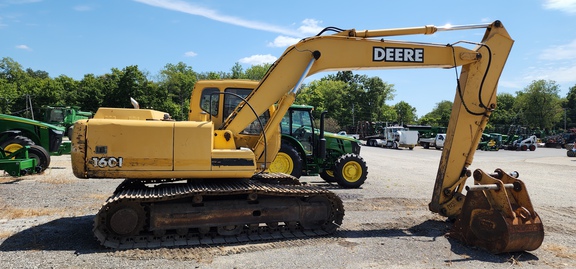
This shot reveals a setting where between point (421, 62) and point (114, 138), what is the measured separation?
539 cm

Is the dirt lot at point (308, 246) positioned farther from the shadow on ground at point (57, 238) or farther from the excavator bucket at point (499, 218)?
the excavator bucket at point (499, 218)

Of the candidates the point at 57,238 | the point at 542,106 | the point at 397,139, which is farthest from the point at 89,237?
the point at 542,106

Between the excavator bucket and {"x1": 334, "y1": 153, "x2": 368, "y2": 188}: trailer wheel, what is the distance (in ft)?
19.5

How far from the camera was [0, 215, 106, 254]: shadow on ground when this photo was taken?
573 cm

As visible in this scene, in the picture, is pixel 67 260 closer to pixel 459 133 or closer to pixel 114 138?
pixel 114 138

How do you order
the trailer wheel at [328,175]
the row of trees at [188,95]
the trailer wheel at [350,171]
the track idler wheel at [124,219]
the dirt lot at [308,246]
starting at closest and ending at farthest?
1. the dirt lot at [308,246]
2. the track idler wheel at [124,219]
3. the trailer wheel at [350,171]
4. the trailer wheel at [328,175]
5. the row of trees at [188,95]

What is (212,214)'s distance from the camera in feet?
20.5

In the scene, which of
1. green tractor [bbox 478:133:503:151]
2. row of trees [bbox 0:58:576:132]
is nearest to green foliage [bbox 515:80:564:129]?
row of trees [bbox 0:58:576:132]

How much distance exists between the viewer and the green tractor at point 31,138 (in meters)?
13.7

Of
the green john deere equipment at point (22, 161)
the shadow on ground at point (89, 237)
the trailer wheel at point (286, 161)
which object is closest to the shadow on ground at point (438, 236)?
the shadow on ground at point (89, 237)

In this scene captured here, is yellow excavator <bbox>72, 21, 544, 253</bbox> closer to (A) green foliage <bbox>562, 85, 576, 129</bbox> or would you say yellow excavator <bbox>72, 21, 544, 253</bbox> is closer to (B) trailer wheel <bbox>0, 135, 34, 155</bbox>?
(B) trailer wheel <bbox>0, 135, 34, 155</bbox>

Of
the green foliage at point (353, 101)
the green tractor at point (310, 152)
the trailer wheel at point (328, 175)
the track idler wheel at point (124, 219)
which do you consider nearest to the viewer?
the track idler wheel at point (124, 219)

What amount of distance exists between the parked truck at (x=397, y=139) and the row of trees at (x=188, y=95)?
905 inches

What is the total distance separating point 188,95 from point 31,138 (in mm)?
58209
